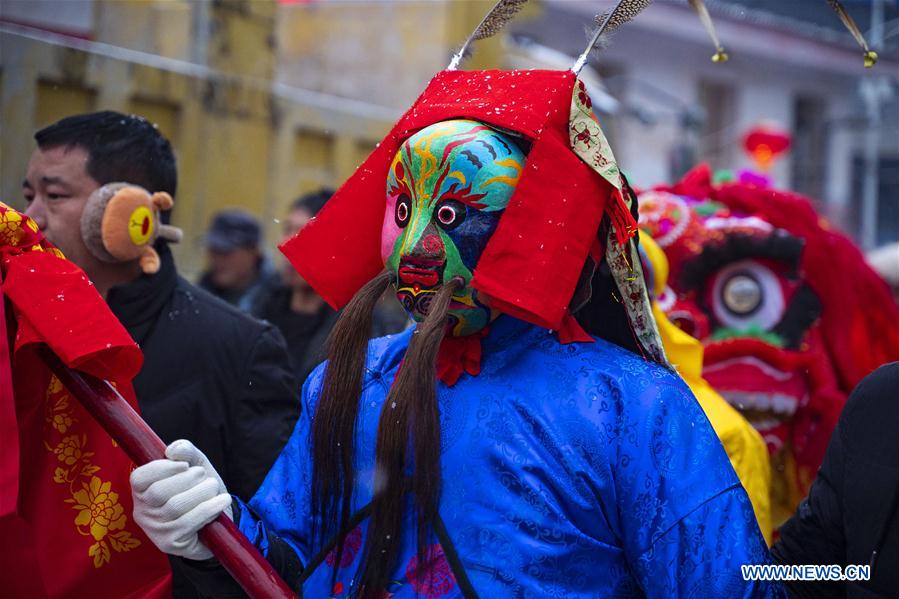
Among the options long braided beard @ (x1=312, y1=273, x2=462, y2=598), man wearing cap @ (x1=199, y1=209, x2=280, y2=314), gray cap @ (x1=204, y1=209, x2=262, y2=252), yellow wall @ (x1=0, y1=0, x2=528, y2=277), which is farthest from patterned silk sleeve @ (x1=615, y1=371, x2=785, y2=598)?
gray cap @ (x1=204, y1=209, x2=262, y2=252)

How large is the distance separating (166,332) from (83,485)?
0.76 metres

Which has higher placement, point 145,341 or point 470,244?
point 470,244

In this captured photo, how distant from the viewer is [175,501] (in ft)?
5.96

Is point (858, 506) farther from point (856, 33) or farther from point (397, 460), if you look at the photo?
point (856, 33)

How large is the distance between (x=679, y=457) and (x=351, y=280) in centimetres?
76

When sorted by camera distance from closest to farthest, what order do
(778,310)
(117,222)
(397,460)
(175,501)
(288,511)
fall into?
(175,501), (397,460), (288,511), (117,222), (778,310)

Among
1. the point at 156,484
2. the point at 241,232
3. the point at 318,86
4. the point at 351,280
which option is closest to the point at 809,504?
the point at 351,280

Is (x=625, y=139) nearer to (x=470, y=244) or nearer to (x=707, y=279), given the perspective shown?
(x=707, y=279)

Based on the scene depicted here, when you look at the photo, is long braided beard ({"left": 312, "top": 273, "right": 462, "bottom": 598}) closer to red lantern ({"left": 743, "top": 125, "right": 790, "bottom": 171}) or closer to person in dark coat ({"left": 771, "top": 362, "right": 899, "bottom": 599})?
person in dark coat ({"left": 771, "top": 362, "right": 899, "bottom": 599})

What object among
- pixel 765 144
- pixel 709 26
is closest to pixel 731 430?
pixel 709 26

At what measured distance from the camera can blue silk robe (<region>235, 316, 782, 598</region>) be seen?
1827 mm

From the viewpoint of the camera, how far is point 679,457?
186 centimetres

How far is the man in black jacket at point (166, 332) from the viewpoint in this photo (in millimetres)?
2750

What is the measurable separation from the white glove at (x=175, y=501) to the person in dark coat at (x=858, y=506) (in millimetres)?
1088
